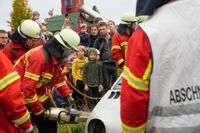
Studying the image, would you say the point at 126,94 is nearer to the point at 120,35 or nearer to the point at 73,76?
the point at 120,35

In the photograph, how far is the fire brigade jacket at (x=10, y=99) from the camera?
154 inches

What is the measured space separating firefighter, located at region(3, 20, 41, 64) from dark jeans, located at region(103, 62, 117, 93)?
244 cm

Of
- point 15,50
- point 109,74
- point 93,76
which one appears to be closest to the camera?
Answer: point 15,50

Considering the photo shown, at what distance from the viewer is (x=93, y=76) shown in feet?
33.3

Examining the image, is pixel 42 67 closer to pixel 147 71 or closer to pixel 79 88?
pixel 147 71

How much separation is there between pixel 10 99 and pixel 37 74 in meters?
1.88

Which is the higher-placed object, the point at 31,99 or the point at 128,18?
the point at 128,18

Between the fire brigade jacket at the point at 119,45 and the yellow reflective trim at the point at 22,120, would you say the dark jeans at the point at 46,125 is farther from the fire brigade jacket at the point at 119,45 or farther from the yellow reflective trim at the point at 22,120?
the fire brigade jacket at the point at 119,45

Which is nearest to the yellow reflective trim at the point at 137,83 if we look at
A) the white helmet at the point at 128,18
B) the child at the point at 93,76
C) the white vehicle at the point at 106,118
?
the white vehicle at the point at 106,118

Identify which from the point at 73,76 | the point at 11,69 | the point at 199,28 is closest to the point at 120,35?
the point at 73,76

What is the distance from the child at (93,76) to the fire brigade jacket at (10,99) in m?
5.85

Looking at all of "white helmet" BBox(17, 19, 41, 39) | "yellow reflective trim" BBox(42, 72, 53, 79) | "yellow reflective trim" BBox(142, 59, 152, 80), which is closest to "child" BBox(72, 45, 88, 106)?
"white helmet" BBox(17, 19, 41, 39)

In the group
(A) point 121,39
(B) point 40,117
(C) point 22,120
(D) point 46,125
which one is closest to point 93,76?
(A) point 121,39

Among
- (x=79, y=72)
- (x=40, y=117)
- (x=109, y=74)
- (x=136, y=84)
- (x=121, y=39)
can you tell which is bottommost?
(x=79, y=72)
